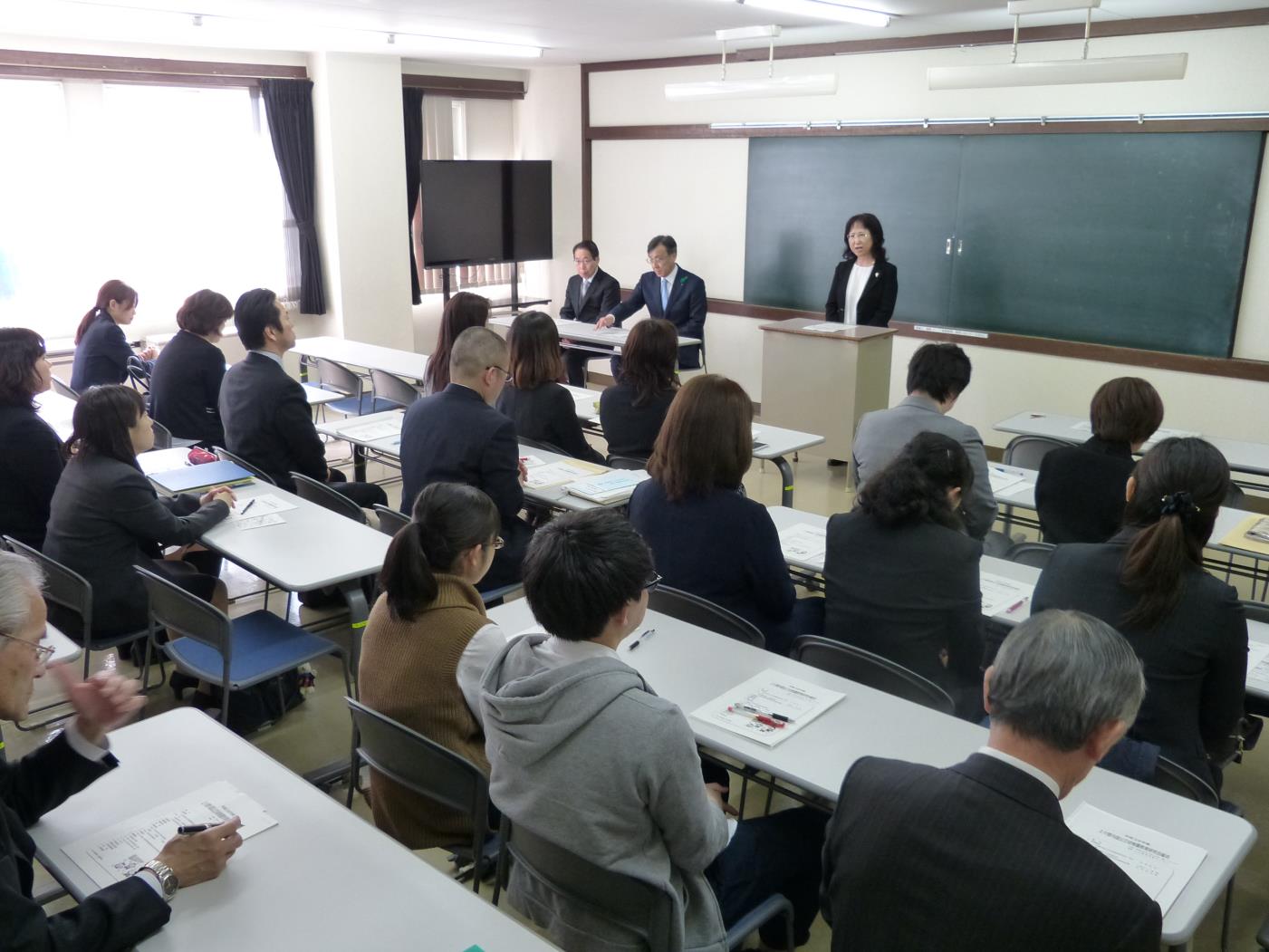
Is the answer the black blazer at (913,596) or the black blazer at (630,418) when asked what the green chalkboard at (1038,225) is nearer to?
the black blazer at (630,418)

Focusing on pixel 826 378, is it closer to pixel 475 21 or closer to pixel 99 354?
pixel 475 21

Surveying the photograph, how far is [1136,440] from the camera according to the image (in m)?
3.54

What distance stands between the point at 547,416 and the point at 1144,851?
338cm

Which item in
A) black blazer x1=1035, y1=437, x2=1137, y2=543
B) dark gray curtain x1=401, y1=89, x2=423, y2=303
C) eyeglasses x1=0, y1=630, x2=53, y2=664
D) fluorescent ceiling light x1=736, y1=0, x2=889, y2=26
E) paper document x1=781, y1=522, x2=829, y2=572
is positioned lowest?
paper document x1=781, y1=522, x2=829, y2=572

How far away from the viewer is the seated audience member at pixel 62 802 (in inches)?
59.3

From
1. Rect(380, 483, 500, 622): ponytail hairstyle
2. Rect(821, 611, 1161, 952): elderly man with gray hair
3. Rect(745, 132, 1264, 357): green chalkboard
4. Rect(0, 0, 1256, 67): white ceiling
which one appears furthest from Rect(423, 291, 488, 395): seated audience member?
Rect(745, 132, 1264, 357): green chalkboard

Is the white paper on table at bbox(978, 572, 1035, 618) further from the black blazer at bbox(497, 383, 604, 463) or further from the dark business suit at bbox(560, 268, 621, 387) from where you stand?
the dark business suit at bbox(560, 268, 621, 387)

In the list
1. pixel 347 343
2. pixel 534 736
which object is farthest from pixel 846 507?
pixel 534 736

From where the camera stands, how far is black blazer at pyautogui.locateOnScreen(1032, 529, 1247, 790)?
2256mm

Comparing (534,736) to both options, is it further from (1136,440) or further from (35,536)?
(35,536)

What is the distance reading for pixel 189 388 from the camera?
5.22 metres

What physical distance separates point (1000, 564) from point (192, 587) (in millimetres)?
2806

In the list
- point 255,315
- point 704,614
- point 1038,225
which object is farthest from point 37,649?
point 1038,225

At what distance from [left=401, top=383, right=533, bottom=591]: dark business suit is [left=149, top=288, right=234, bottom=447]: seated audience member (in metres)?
1.89
